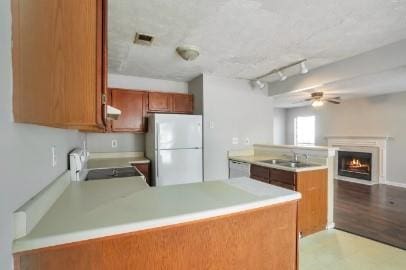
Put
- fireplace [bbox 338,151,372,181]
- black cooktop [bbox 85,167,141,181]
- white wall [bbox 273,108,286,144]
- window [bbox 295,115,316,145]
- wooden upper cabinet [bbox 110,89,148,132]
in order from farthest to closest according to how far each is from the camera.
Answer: white wall [bbox 273,108,286,144] → window [bbox 295,115,316,145] → fireplace [bbox 338,151,372,181] → wooden upper cabinet [bbox 110,89,148,132] → black cooktop [bbox 85,167,141,181]

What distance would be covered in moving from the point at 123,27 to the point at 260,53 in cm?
171

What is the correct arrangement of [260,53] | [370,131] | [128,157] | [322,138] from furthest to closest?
[322,138]
[370,131]
[128,157]
[260,53]

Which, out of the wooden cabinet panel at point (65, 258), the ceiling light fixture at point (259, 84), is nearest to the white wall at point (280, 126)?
the ceiling light fixture at point (259, 84)

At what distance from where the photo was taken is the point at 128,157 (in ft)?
12.5

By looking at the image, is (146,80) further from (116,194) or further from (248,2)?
(116,194)

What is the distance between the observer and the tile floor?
6.81 ft

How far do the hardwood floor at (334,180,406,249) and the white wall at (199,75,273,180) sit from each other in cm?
186

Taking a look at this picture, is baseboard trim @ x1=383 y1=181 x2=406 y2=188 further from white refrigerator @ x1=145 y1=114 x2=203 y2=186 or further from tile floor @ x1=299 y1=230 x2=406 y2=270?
white refrigerator @ x1=145 y1=114 x2=203 y2=186

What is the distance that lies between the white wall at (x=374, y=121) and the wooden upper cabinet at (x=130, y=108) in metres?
5.71

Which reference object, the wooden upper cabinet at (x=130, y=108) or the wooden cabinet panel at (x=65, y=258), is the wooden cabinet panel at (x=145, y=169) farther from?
the wooden cabinet panel at (x=65, y=258)

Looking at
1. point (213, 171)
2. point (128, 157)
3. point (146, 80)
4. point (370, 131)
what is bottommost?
point (213, 171)

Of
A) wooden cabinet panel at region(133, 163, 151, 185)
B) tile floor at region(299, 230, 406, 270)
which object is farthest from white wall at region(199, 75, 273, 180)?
tile floor at region(299, 230, 406, 270)

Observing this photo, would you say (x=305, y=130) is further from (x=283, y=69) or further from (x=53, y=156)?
(x=53, y=156)

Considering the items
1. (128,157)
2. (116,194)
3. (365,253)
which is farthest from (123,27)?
(365,253)
